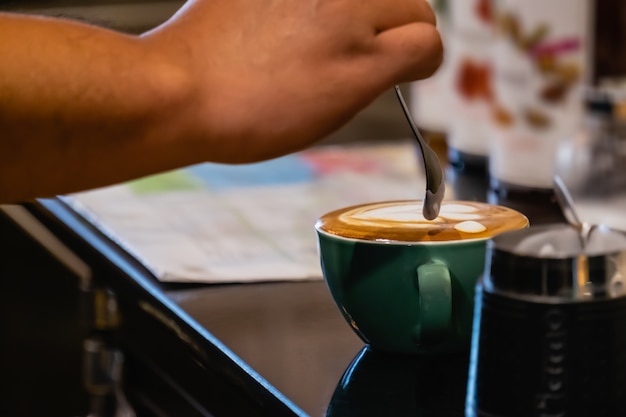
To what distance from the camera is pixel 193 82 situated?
1.62 ft

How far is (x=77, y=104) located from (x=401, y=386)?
20cm

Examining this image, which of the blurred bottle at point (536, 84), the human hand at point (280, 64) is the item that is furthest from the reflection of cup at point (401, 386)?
the blurred bottle at point (536, 84)

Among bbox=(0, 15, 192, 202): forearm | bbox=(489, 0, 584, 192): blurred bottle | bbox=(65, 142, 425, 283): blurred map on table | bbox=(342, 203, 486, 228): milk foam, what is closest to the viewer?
bbox=(0, 15, 192, 202): forearm

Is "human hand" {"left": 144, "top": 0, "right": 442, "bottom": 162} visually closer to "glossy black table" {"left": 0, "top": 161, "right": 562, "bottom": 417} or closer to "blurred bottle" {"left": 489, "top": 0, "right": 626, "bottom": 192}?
"glossy black table" {"left": 0, "top": 161, "right": 562, "bottom": 417}

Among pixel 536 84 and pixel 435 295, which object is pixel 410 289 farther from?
pixel 536 84

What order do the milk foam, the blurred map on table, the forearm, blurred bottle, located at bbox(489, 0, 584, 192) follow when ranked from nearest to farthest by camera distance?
the forearm, the milk foam, the blurred map on table, blurred bottle, located at bbox(489, 0, 584, 192)

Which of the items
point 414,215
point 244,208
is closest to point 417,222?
point 414,215

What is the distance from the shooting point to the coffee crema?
0.55 m

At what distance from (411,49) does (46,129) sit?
0.17 metres

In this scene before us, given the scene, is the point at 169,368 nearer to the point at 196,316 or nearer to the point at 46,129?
the point at 196,316

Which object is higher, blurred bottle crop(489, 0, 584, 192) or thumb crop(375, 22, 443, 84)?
thumb crop(375, 22, 443, 84)

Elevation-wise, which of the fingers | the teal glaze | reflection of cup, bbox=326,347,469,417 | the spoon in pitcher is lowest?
reflection of cup, bbox=326,347,469,417

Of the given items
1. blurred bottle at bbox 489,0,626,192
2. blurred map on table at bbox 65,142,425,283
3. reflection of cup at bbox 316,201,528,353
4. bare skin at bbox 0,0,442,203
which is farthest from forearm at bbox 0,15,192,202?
blurred bottle at bbox 489,0,626,192

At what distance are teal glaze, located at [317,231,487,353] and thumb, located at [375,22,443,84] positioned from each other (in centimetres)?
8
